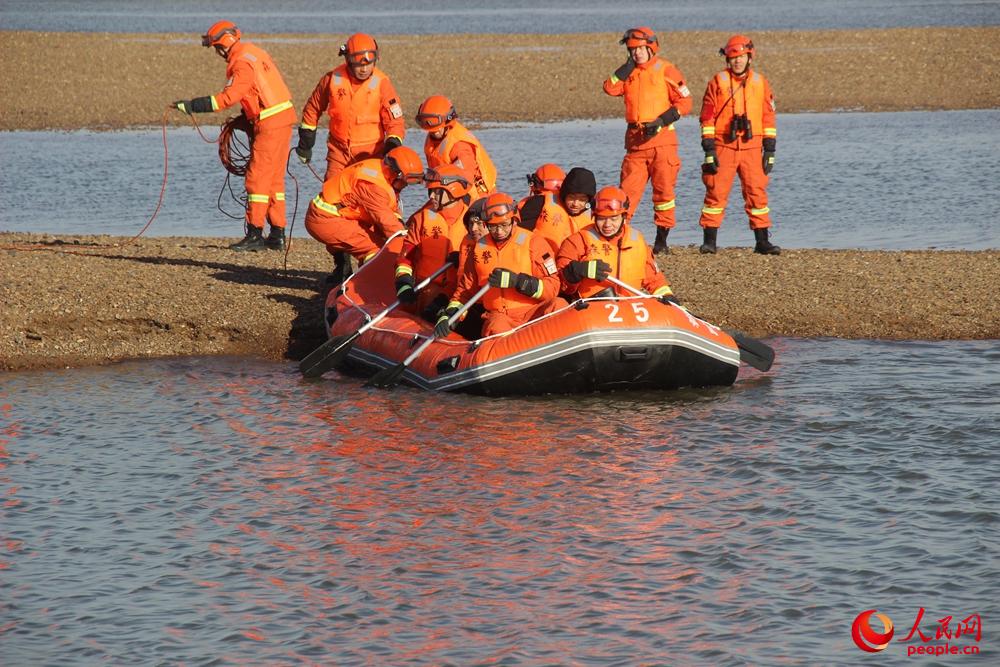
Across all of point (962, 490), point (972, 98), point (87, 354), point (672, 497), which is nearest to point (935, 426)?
point (962, 490)

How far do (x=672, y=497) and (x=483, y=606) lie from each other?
1861mm

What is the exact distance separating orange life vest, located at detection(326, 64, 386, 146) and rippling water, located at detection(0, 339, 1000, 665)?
2.98 metres

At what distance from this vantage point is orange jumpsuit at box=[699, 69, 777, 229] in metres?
15.2

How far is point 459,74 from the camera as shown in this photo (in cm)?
3325

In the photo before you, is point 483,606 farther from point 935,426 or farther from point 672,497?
point 935,426

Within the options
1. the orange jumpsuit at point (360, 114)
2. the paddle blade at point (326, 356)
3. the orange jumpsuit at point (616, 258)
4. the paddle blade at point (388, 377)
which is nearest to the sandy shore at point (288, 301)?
the paddle blade at point (326, 356)

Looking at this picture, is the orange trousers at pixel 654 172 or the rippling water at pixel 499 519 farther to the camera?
the orange trousers at pixel 654 172

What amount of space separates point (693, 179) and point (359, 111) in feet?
27.2

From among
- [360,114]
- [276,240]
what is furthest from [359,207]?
[276,240]

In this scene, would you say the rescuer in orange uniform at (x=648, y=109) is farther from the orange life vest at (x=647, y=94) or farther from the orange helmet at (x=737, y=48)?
the orange helmet at (x=737, y=48)

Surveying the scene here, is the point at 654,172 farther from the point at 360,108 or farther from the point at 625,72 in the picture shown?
the point at 360,108

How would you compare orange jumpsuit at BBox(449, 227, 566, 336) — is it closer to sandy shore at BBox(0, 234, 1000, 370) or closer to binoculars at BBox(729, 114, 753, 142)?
sandy shore at BBox(0, 234, 1000, 370)

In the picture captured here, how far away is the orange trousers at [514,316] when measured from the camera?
38.0 feet

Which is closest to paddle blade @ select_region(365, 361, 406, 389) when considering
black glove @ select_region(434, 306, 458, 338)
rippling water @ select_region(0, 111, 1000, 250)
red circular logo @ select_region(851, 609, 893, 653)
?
black glove @ select_region(434, 306, 458, 338)
